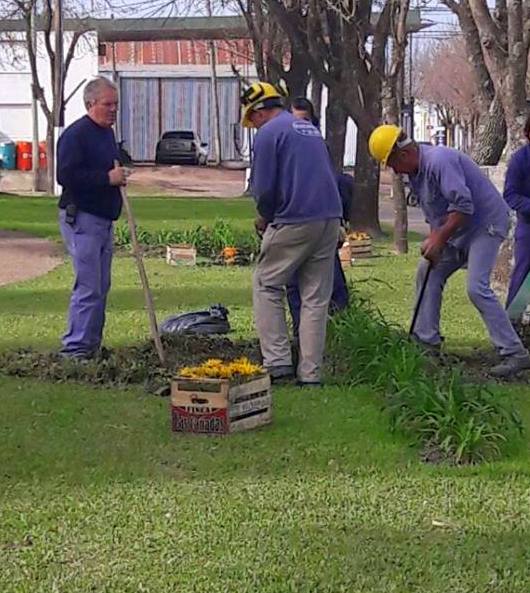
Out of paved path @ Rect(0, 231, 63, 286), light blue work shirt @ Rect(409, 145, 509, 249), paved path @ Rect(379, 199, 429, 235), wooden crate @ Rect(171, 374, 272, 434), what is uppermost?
light blue work shirt @ Rect(409, 145, 509, 249)

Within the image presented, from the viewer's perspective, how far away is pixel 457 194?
8.07 meters

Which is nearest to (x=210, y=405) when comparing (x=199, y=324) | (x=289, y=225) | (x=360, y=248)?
(x=289, y=225)

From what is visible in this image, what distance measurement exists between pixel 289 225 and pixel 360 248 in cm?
995

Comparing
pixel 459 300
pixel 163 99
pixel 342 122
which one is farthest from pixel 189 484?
pixel 163 99

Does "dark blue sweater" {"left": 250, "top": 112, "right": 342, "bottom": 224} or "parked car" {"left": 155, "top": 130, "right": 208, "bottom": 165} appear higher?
"dark blue sweater" {"left": 250, "top": 112, "right": 342, "bottom": 224}

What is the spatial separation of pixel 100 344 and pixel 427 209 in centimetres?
240

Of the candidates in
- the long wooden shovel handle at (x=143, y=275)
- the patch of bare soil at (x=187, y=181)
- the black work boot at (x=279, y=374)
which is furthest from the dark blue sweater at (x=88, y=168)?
the patch of bare soil at (x=187, y=181)

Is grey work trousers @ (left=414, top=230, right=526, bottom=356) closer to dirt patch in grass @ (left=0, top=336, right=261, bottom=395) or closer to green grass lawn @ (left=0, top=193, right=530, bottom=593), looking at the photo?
green grass lawn @ (left=0, top=193, right=530, bottom=593)

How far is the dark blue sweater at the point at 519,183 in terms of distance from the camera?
984cm

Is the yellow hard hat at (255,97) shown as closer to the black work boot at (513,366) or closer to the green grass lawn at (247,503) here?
the green grass lawn at (247,503)

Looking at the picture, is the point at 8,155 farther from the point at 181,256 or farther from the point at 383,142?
the point at 383,142

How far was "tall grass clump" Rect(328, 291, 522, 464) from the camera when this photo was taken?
6496 mm

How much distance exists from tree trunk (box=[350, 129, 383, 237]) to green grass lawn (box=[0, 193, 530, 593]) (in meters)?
13.5

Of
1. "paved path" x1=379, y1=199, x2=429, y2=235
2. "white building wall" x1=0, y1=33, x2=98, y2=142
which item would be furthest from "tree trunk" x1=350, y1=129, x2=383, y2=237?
"white building wall" x1=0, y1=33, x2=98, y2=142
